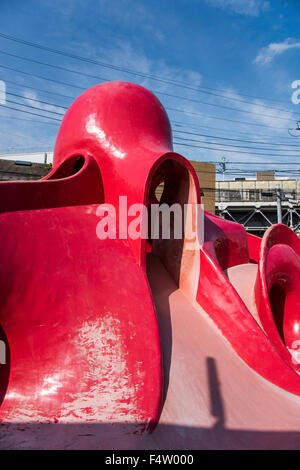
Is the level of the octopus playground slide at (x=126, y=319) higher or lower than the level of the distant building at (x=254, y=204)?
lower

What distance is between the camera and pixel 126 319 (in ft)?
17.0

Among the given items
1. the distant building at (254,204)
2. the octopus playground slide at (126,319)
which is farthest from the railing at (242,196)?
the octopus playground slide at (126,319)

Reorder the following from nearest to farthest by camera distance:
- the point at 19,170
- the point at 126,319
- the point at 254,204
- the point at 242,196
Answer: the point at 126,319 → the point at 19,170 → the point at 254,204 → the point at 242,196

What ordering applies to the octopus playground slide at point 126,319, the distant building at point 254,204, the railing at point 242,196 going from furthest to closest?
the railing at point 242,196 → the distant building at point 254,204 → the octopus playground slide at point 126,319

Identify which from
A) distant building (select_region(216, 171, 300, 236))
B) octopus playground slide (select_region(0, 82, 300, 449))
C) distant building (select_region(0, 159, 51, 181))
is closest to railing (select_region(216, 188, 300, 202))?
distant building (select_region(216, 171, 300, 236))

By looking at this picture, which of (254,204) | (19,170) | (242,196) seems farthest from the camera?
(242,196)

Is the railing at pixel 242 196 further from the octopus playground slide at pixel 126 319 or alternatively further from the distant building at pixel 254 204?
the octopus playground slide at pixel 126 319

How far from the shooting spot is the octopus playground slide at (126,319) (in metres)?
4.29

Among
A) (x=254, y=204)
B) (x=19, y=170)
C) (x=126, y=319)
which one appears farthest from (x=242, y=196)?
(x=126, y=319)

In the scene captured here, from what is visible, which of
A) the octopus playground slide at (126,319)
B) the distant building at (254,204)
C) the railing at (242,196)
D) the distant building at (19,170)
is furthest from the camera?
the railing at (242,196)

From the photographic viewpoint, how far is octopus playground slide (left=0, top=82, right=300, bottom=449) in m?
4.29

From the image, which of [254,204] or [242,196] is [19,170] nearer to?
[242,196]

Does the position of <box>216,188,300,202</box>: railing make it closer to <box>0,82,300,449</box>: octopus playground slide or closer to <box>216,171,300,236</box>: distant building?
<box>216,171,300,236</box>: distant building
